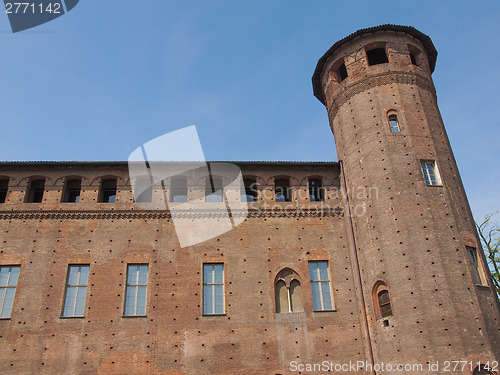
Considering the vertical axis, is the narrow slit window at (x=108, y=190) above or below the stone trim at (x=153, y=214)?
above

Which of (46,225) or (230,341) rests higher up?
(46,225)

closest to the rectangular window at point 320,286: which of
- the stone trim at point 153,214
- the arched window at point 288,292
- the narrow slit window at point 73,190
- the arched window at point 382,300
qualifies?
the arched window at point 288,292

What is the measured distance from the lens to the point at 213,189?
706 inches

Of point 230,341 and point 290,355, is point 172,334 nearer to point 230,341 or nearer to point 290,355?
point 230,341

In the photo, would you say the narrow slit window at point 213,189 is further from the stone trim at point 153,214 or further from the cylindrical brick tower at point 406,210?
the cylindrical brick tower at point 406,210

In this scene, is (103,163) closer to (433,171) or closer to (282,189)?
(282,189)

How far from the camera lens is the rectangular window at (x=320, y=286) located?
52.0ft

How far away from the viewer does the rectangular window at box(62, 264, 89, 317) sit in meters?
15.2

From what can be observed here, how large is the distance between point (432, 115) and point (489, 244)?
40.3 feet

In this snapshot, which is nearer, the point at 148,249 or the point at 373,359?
the point at 373,359

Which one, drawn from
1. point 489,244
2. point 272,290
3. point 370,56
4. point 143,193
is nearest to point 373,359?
point 272,290

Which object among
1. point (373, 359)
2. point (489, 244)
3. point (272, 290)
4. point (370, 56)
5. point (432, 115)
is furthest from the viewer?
point (489, 244)

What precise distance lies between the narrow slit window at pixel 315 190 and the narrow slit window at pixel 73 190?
9.13 m

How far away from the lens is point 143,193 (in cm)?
1753
